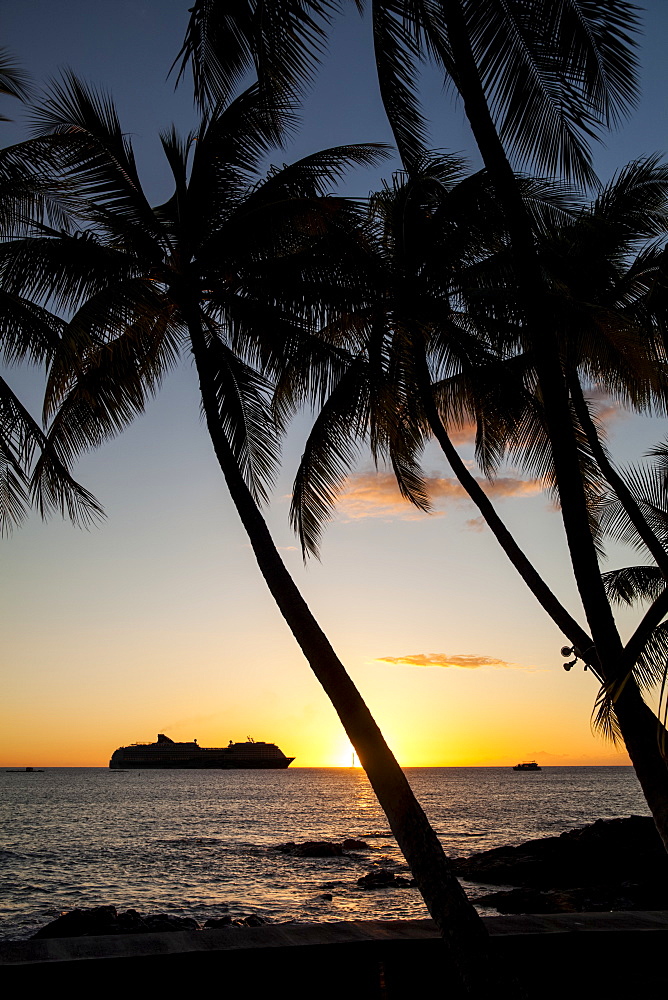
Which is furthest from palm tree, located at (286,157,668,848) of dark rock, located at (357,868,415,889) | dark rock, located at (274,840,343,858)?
dark rock, located at (274,840,343,858)

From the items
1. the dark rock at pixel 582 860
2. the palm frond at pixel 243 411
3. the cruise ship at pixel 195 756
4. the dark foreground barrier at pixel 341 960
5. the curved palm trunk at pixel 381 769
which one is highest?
the palm frond at pixel 243 411

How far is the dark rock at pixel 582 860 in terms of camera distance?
65.2ft

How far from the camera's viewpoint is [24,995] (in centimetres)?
390

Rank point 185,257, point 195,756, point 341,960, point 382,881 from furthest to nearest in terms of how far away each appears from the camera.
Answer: point 195,756 < point 382,881 < point 185,257 < point 341,960

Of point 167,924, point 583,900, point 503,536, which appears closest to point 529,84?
point 503,536

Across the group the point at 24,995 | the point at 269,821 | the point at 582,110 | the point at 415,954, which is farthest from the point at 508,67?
the point at 269,821

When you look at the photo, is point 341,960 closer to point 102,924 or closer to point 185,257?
point 185,257

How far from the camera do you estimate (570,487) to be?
5.13m

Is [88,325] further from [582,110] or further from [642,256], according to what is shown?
[642,256]

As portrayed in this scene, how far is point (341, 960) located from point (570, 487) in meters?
3.32

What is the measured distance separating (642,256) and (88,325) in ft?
22.9

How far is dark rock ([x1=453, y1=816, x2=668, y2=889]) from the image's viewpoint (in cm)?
1986

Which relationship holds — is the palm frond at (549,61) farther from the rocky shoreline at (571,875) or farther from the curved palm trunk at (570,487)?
the rocky shoreline at (571,875)

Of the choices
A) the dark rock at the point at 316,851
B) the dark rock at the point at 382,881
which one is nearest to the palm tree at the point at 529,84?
the dark rock at the point at 382,881
